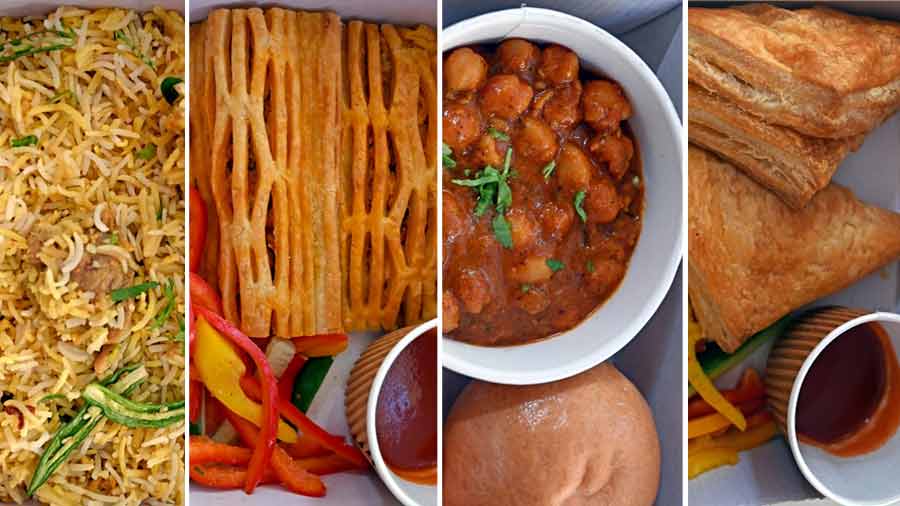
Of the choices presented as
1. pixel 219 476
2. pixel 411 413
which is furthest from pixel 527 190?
pixel 219 476

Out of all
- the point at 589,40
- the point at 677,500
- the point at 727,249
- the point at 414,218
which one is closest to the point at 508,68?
the point at 589,40

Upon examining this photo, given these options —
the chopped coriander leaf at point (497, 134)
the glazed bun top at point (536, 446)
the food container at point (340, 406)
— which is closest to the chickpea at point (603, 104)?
the chopped coriander leaf at point (497, 134)

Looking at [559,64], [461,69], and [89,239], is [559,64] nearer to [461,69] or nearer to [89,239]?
[461,69]

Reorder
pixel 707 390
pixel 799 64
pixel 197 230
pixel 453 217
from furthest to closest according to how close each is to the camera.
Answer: pixel 707 390, pixel 799 64, pixel 453 217, pixel 197 230

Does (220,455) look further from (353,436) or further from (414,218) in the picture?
(414,218)

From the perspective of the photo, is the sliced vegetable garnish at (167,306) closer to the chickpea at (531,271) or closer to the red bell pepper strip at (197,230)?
the red bell pepper strip at (197,230)

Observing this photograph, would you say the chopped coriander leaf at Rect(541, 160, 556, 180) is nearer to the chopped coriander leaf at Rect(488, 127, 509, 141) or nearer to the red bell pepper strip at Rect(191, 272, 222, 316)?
the chopped coriander leaf at Rect(488, 127, 509, 141)
